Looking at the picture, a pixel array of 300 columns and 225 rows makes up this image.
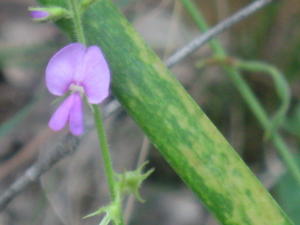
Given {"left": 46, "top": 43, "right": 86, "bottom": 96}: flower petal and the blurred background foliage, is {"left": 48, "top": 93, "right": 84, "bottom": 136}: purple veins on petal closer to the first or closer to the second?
{"left": 46, "top": 43, "right": 86, "bottom": 96}: flower petal

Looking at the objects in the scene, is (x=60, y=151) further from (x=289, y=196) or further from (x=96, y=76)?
(x=289, y=196)

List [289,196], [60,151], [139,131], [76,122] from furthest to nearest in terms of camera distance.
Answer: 1. [139,131]
2. [289,196]
3. [60,151]
4. [76,122]

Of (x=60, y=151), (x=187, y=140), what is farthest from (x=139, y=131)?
(x=187, y=140)

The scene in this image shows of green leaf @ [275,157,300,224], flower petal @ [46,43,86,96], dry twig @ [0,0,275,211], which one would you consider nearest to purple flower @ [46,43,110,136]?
flower petal @ [46,43,86,96]

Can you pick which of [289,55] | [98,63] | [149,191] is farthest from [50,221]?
[98,63]

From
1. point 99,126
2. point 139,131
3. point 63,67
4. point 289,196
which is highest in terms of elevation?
point 63,67

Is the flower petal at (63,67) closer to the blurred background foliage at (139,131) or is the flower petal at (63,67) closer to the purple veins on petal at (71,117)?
the purple veins on petal at (71,117)

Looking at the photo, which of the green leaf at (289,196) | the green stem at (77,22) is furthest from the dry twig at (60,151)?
the green leaf at (289,196)

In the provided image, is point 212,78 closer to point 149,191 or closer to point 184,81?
point 184,81
